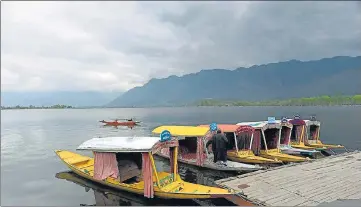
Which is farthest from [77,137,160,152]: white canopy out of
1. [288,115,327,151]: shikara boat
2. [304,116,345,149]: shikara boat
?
[304,116,345,149]: shikara boat

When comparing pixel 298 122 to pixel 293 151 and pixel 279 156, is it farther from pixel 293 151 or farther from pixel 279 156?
pixel 279 156

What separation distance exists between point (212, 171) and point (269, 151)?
257 inches

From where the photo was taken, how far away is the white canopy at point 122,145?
17703 mm

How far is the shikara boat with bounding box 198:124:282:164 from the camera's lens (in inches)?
1003

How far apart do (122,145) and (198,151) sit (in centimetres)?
826

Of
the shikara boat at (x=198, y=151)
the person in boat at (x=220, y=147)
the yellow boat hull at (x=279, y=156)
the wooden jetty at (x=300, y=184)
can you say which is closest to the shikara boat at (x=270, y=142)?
the yellow boat hull at (x=279, y=156)

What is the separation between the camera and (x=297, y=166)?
2164 cm

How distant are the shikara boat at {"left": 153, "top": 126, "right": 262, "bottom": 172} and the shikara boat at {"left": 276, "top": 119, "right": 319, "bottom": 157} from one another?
25.5 ft

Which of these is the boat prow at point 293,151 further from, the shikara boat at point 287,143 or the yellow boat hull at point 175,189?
the yellow boat hull at point 175,189

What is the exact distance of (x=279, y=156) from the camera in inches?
1052

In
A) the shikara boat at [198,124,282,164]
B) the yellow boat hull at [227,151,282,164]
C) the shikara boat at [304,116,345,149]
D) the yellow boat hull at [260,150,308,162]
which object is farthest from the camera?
the shikara boat at [304,116,345,149]

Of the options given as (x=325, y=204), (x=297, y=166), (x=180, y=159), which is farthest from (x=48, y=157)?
(x=325, y=204)

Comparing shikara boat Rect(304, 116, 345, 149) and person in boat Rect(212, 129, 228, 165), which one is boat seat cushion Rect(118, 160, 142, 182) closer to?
person in boat Rect(212, 129, 228, 165)

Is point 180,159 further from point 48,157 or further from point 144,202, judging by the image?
point 48,157
